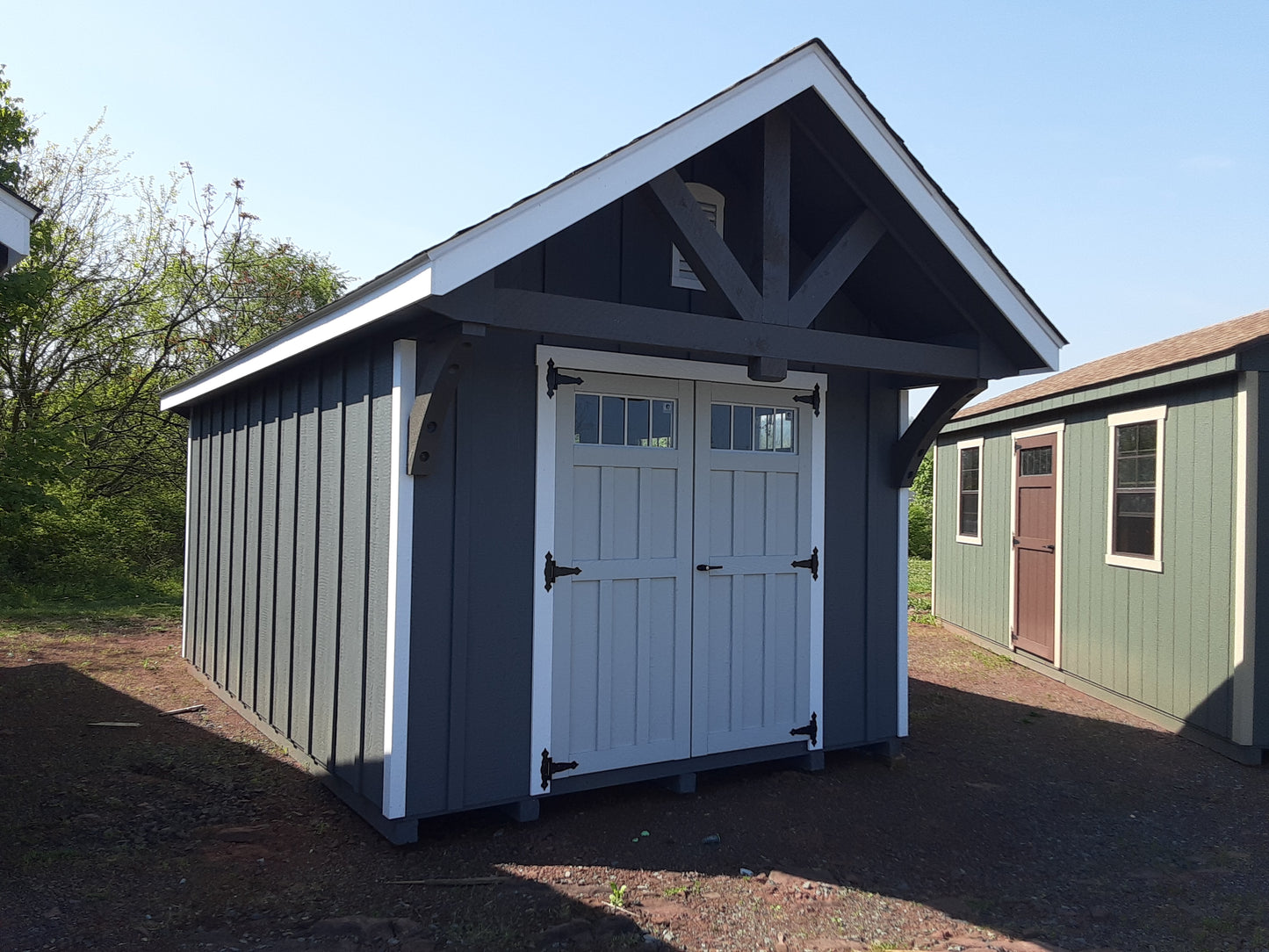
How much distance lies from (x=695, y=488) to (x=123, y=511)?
1188cm

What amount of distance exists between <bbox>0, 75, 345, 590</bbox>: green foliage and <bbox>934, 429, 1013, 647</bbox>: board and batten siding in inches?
408

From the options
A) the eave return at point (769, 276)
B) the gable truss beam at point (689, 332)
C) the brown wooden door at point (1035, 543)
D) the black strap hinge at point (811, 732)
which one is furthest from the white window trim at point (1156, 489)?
the black strap hinge at point (811, 732)

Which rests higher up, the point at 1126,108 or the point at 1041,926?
the point at 1126,108

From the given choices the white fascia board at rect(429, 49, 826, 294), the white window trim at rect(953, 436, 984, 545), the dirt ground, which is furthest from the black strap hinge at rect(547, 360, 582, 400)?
the white window trim at rect(953, 436, 984, 545)

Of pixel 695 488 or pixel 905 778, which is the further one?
pixel 905 778

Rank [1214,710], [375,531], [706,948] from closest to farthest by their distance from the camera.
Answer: [706,948] → [375,531] → [1214,710]

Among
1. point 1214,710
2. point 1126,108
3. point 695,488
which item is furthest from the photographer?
point 1126,108

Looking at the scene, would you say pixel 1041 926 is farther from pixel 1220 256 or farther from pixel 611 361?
pixel 1220 256

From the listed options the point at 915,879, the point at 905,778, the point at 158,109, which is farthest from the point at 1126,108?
the point at 158,109

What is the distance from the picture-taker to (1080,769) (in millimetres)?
5488

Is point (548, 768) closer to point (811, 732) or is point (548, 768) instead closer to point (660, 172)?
point (811, 732)

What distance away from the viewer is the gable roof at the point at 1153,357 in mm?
5836

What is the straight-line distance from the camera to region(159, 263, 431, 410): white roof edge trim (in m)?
3.32

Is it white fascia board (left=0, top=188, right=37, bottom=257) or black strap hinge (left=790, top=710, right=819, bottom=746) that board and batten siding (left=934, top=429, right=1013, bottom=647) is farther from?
white fascia board (left=0, top=188, right=37, bottom=257)
